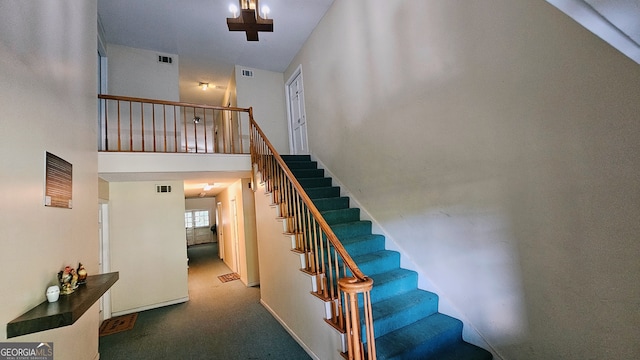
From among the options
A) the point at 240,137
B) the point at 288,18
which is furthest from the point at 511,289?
the point at 240,137

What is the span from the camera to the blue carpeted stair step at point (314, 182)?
172 inches

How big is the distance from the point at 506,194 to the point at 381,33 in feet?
8.05

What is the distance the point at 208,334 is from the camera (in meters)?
3.57

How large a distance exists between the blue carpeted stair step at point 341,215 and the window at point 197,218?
38.6 ft

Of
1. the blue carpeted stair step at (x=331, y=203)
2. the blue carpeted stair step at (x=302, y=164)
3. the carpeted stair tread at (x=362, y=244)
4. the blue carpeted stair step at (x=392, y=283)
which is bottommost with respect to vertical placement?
the blue carpeted stair step at (x=392, y=283)

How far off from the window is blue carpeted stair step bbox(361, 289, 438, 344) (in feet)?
42.3

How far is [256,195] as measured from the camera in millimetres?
4316

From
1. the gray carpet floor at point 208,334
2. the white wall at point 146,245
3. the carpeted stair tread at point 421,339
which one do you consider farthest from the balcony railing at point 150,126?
the carpeted stair tread at point 421,339

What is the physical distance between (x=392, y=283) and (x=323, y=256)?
34.6 inches

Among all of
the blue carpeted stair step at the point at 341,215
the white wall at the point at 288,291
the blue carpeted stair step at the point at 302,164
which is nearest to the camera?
the white wall at the point at 288,291

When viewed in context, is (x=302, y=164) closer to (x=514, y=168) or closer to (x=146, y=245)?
(x=146, y=245)

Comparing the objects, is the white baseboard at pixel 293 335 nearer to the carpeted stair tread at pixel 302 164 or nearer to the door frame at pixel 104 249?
the carpeted stair tread at pixel 302 164

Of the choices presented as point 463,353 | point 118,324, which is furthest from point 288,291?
point 118,324

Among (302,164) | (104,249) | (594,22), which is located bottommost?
(104,249)
